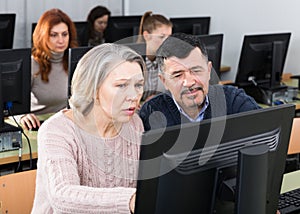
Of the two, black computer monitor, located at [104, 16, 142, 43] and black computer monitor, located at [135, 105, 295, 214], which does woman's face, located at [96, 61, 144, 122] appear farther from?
black computer monitor, located at [104, 16, 142, 43]

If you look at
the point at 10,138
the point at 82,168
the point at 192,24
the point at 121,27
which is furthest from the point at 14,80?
the point at 192,24

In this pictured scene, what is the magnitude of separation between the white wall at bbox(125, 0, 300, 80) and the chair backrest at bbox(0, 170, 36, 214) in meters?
3.01

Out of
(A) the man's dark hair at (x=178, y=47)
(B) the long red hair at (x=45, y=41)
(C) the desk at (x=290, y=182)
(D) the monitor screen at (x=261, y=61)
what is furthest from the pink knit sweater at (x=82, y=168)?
(D) the monitor screen at (x=261, y=61)

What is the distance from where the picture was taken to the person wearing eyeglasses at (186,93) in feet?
7.38

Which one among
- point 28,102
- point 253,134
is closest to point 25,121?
point 28,102

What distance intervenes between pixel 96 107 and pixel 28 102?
1.19 metres

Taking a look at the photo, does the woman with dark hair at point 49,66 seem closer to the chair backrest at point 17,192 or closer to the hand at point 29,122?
the hand at point 29,122

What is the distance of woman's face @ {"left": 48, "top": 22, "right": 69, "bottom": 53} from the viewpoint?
3.80 meters

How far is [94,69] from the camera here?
1771 mm

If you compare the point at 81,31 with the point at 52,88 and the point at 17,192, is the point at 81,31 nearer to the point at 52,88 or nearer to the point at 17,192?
the point at 52,88

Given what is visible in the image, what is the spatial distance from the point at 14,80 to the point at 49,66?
2.95ft

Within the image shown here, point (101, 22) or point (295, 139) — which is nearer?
point (295, 139)

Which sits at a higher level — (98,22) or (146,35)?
(146,35)

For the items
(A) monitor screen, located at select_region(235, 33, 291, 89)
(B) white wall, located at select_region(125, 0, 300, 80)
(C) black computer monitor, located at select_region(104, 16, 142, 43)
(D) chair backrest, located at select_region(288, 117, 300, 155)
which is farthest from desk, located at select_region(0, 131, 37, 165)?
(B) white wall, located at select_region(125, 0, 300, 80)
